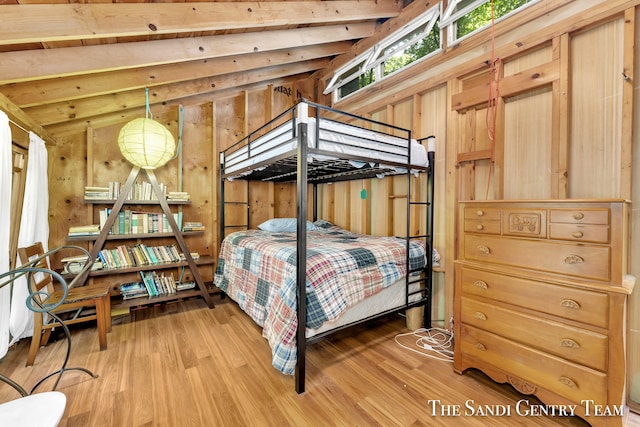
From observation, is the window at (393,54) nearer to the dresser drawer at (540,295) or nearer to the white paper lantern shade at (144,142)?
the dresser drawer at (540,295)

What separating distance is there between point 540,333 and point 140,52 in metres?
3.36

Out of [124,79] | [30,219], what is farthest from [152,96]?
[30,219]

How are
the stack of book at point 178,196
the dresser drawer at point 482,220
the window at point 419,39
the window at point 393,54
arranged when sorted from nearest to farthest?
the dresser drawer at point 482,220, the window at point 419,39, the window at point 393,54, the stack of book at point 178,196

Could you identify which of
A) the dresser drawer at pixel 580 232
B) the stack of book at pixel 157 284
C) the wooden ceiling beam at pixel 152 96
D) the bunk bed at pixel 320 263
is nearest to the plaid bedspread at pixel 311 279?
the bunk bed at pixel 320 263

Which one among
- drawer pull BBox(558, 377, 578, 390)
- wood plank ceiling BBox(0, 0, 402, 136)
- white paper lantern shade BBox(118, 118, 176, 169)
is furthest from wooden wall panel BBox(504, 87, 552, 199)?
white paper lantern shade BBox(118, 118, 176, 169)

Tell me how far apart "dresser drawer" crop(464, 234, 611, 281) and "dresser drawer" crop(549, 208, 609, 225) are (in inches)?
5.0

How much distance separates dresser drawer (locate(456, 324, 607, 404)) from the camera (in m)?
1.30

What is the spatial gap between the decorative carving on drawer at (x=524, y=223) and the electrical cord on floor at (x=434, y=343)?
112 cm

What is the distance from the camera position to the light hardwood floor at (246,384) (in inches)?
57.1

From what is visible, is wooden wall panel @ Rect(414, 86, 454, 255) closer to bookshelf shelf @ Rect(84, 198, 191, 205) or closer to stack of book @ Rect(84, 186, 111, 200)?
bookshelf shelf @ Rect(84, 198, 191, 205)

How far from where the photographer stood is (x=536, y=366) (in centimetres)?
147

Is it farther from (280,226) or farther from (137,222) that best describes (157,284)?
(280,226)

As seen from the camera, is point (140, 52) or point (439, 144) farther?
point (439, 144)

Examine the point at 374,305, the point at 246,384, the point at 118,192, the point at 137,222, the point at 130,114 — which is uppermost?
the point at 130,114
